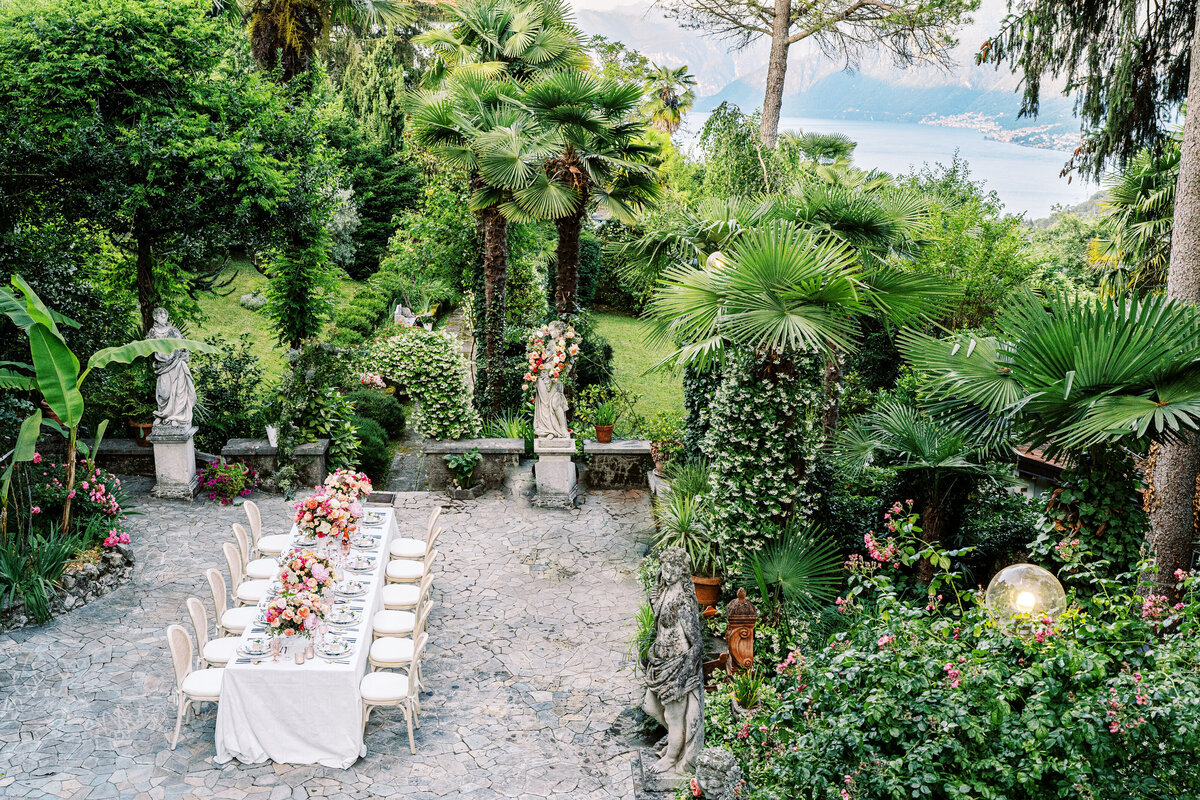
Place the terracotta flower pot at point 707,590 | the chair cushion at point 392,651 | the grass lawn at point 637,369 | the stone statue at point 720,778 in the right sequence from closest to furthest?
1. the stone statue at point 720,778
2. the chair cushion at point 392,651
3. the terracotta flower pot at point 707,590
4. the grass lawn at point 637,369

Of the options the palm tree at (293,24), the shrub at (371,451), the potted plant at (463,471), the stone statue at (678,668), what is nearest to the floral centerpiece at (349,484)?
the stone statue at (678,668)

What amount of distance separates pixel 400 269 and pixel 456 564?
1246cm

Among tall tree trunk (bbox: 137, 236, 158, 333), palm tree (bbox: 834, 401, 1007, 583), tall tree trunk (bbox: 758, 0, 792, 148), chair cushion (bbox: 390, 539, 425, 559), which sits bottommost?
chair cushion (bbox: 390, 539, 425, 559)

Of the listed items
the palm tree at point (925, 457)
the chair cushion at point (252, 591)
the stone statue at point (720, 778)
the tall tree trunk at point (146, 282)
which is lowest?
the chair cushion at point (252, 591)

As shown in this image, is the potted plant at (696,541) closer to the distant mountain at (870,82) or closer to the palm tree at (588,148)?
the palm tree at (588,148)

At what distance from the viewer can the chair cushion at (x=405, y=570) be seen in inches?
377

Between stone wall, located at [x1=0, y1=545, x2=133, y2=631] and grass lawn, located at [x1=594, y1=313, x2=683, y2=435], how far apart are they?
7626 mm

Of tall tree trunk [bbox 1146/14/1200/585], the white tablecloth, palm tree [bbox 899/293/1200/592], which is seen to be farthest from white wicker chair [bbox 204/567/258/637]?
tall tree trunk [bbox 1146/14/1200/585]

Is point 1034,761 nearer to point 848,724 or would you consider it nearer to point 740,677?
point 848,724

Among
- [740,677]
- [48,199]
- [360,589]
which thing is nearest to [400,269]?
[48,199]

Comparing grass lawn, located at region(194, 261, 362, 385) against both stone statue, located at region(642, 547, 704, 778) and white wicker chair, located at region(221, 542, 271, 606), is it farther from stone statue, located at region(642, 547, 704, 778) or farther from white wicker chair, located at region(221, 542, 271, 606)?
stone statue, located at region(642, 547, 704, 778)

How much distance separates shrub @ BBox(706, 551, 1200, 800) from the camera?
4.27 m

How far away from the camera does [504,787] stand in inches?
281

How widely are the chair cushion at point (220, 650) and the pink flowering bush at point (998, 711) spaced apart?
4890mm
